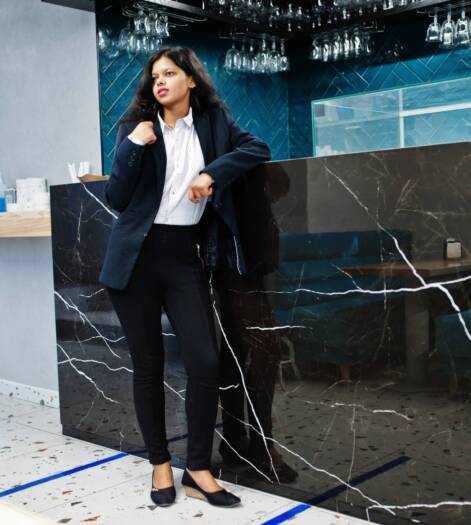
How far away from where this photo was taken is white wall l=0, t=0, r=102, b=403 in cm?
410

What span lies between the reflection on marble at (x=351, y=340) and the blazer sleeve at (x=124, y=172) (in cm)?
42

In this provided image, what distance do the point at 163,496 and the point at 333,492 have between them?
0.61 meters

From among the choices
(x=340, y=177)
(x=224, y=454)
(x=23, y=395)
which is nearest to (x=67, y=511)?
(x=224, y=454)

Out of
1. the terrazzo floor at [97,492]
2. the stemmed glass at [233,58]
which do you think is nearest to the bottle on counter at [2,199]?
the terrazzo floor at [97,492]

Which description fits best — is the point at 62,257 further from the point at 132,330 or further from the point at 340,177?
the point at 340,177

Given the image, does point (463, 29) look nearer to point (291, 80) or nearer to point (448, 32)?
point (448, 32)

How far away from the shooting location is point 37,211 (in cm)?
384

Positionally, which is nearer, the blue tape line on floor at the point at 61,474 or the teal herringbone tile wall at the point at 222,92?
the blue tape line on floor at the point at 61,474

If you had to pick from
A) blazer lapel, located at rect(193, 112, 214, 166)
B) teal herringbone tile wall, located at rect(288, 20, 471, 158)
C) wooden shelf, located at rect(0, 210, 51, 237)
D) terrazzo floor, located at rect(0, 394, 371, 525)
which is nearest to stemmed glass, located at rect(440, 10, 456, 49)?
teal herringbone tile wall, located at rect(288, 20, 471, 158)

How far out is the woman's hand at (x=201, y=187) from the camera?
2564 mm

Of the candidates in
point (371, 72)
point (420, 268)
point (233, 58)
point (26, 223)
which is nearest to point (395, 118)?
point (371, 72)

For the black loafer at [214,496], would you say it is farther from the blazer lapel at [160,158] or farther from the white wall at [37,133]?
the white wall at [37,133]

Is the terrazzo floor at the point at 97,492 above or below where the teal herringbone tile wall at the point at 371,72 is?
below

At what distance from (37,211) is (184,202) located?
1.41 meters
